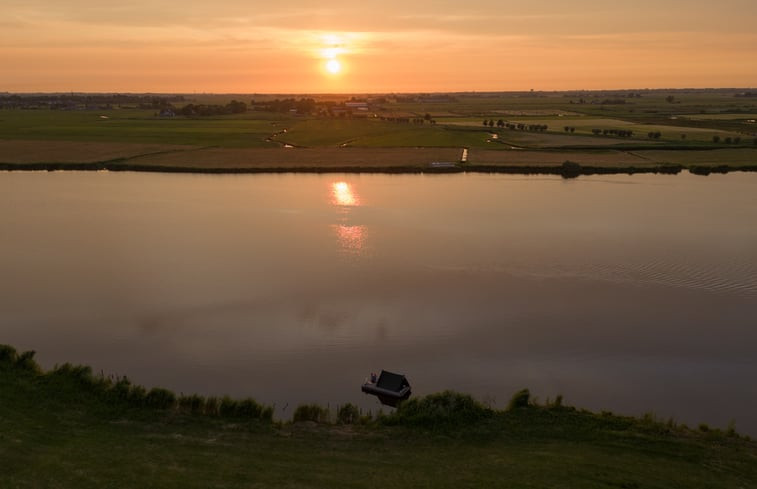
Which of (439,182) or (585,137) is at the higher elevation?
(585,137)

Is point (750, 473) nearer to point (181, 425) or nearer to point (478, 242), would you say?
point (181, 425)

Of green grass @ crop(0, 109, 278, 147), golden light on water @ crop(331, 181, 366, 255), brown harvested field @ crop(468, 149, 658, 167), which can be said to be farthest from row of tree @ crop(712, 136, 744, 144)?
green grass @ crop(0, 109, 278, 147)

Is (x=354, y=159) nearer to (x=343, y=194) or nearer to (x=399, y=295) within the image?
(x=343, y=194)

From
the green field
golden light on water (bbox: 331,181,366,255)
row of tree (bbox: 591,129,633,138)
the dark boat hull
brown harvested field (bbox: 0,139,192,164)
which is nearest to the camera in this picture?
the dark boat hull

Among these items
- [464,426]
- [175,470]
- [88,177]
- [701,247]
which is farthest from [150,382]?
[88,177]

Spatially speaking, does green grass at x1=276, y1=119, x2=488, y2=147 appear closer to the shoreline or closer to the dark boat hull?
the shoreline

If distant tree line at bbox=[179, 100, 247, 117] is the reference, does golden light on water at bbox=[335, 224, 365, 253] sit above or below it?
below

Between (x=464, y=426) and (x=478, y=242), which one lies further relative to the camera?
(x=478, y=242)
